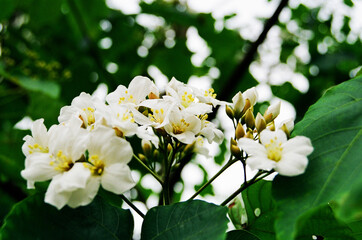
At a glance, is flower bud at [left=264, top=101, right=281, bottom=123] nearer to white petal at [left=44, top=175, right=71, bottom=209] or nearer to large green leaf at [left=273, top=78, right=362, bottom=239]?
large green leaf at [left=273, top=78, right=362, bottom=239]

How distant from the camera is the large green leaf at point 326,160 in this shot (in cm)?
89

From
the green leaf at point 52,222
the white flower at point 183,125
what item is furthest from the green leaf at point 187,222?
the white flower at point 183,125

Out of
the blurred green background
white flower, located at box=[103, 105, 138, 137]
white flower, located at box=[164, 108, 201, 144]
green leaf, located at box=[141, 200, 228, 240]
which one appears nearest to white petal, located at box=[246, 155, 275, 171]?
green leaf, located at box=[141, 200, 228, 240]

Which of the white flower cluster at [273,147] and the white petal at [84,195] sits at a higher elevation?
the white flower cluster at [273,147]

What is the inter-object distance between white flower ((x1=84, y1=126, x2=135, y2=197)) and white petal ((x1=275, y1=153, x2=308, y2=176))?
0.41 m

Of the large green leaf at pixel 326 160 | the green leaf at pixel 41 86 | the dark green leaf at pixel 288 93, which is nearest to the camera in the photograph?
the large green leaf at pixel 326 160

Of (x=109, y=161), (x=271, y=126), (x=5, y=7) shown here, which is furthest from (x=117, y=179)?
(x=5, y=7)

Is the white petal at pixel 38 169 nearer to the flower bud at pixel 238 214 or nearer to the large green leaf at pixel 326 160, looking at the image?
the large green leaf at pixel 326 160

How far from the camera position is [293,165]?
3.24 feet

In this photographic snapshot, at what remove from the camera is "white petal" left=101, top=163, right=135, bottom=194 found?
104cm

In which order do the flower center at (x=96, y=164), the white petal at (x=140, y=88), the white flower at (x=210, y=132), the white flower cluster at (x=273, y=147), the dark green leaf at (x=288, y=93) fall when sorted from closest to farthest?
the white flower cluster at (x=273, y=147) < the flower center at (x=96, y=164) < the white flower at (x=210, y=132) < the white petal at (x=140, y=88) < the dark green leaf at (x=288, y=93)

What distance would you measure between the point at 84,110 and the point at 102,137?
293 millimetres

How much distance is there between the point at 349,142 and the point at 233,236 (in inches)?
18.5

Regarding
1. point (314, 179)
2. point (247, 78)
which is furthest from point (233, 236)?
point (247, 78)
